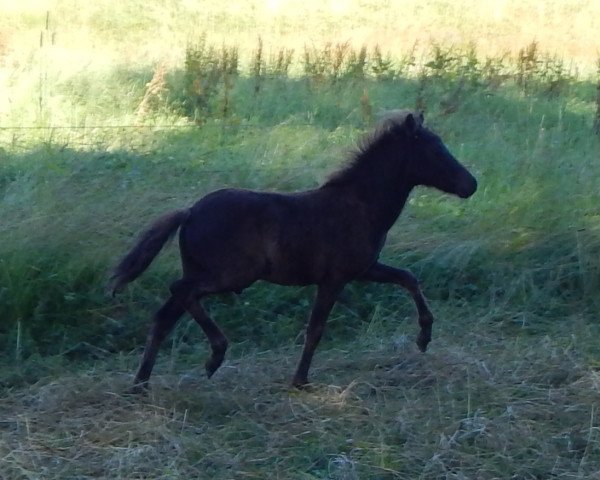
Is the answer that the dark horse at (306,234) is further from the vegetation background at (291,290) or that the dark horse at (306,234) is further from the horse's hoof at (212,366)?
the vegetation background at (291,290)

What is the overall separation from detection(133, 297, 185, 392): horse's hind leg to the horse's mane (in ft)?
3.48

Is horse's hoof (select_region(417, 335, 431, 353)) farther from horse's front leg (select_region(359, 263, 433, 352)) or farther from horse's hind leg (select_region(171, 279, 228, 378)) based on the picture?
horse's hind leg (select_region(171, 279, 228, 378))

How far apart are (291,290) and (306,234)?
1347 millimetres

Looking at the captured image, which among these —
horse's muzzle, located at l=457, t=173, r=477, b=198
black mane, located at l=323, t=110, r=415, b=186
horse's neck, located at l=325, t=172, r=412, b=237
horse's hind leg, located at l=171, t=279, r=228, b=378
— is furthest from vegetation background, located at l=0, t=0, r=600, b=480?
black mane, located at l=323, t=110, r=415, b=186

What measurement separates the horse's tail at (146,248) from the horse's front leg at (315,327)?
824mm

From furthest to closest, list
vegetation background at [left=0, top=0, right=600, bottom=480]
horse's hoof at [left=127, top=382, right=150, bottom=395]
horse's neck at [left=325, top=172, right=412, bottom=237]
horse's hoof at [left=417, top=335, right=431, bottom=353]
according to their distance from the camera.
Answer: horse's hoof at [left=417, top=335, right=431, bottom=353]
horse's neck at [left=325, top=172, right=412, bottom=237]
horse's hoof at [left=127, top=382, right=150, bottom=395]
vegetation background at [left=0, top=0, right=600, bottom=480]

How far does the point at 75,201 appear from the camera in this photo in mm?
7027

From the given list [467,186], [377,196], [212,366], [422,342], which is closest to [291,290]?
[422,342]

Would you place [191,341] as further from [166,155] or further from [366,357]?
[166,155]

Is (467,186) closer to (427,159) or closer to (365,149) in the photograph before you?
(427,159)

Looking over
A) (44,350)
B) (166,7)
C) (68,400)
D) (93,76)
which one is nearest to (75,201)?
(44,350)

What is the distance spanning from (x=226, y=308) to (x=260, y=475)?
2.18 meters

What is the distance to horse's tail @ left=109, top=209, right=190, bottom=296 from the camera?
5051 mm

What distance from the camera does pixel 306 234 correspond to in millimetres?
5152
